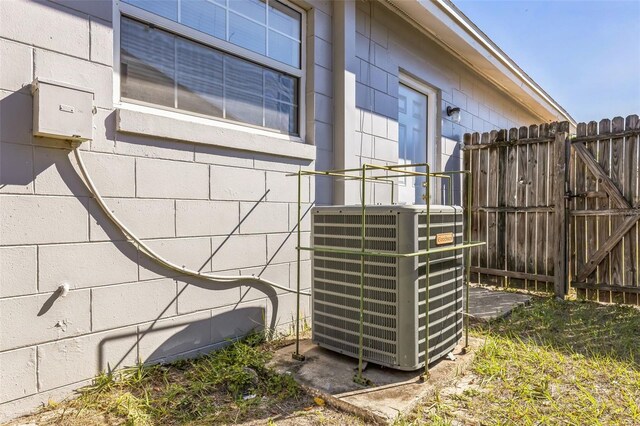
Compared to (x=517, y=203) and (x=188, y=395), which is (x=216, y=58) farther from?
(x=517, y=203)

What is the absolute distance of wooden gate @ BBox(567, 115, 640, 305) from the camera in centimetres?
415

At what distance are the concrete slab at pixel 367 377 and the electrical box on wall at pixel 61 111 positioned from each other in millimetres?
1745

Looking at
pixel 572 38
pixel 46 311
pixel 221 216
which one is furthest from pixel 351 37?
pixel 572 38

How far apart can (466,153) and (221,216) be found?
13.2ft

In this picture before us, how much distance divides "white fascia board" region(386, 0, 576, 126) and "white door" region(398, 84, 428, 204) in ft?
2.45

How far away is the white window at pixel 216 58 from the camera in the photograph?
2395mm

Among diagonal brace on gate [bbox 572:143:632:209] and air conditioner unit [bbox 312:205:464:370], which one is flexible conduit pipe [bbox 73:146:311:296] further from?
diagonal brace on gate [bbox 572:143:632:209]

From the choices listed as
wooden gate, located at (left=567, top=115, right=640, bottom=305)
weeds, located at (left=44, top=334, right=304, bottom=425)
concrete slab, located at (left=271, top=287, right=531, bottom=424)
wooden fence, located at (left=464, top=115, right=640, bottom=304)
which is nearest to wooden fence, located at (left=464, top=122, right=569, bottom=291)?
wooden fence, located at (left=464, top=115, right=640, bottom=304)

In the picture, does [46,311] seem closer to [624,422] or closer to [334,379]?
[334,379]

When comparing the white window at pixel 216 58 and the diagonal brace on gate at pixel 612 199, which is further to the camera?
the diagonal brace on gate at pixel 612 199

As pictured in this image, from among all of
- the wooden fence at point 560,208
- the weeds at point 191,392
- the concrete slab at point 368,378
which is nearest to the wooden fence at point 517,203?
the wooden fence at point 560,208

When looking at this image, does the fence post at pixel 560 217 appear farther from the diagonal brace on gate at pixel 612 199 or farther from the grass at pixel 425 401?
the grass at pixel 425 401

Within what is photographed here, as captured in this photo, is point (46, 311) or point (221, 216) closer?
point (46, 311)

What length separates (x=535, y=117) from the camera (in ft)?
28.7
